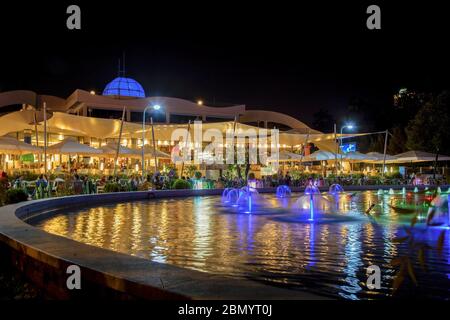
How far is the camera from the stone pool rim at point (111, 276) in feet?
10.7

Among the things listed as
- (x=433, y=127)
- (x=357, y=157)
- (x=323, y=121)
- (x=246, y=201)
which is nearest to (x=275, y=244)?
(x=246, y=201)

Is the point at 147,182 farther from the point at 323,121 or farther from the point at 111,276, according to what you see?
the point at 323,121

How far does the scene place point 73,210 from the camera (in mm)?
13516

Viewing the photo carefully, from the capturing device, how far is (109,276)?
11.9 ft

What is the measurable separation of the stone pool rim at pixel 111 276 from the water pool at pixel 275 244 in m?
1.23

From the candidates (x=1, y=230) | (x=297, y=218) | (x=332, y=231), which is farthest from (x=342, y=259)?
(x=297, y=218)

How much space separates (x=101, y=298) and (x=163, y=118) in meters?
51.7

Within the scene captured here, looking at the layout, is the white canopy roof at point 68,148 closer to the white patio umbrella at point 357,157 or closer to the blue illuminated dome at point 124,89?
the white patio umbrella at point 357,157

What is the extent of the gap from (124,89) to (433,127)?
32.3 m

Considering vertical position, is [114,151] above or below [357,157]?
above

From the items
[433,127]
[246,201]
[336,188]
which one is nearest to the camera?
[246,201]

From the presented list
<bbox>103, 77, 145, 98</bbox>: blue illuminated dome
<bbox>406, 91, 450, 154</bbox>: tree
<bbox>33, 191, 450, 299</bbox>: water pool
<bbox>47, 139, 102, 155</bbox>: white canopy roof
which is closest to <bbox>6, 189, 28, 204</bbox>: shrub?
<bbox>33, 191, 450, 299</bbox>: water pool

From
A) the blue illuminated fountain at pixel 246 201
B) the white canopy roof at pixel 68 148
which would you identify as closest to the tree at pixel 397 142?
the blue illuminated fountain at pixel 246 201
